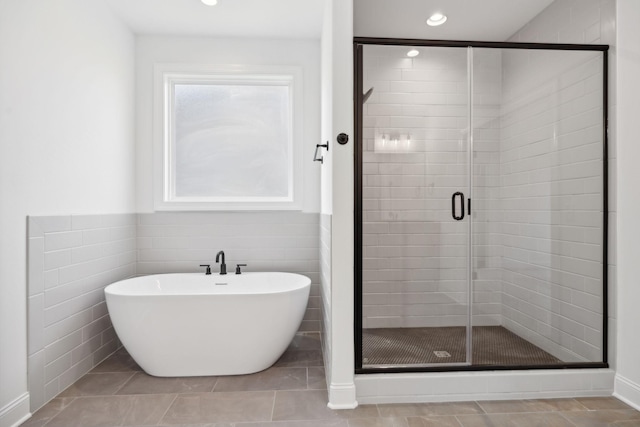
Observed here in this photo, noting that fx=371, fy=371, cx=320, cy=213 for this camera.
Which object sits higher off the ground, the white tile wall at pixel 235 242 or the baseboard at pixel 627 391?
the white tile wall at pixel 235 242

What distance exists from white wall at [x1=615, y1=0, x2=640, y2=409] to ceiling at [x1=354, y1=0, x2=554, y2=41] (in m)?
0.67

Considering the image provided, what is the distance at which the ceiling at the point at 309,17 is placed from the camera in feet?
8.40

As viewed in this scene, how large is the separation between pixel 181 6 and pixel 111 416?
8.44 feet

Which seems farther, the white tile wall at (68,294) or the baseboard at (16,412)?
the white tile wall at (68,294)

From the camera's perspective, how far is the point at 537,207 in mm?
2252

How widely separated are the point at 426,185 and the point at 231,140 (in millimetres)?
1749

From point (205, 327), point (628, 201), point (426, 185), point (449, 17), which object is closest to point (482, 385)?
point (426, 185)

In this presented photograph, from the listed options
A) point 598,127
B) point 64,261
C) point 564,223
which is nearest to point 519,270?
point 564,223

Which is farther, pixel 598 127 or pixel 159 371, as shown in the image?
pixel 159 371

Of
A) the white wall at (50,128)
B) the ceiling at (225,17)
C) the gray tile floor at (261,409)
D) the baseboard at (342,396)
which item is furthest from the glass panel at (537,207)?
the white wall at (50,128)

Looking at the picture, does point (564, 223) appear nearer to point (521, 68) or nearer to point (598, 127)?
point (598, 127)

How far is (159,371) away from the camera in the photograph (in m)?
2.31

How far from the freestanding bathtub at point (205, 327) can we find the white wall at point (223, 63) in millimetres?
987

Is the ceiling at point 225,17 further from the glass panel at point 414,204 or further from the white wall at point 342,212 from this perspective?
the glass panel at point 414,204
